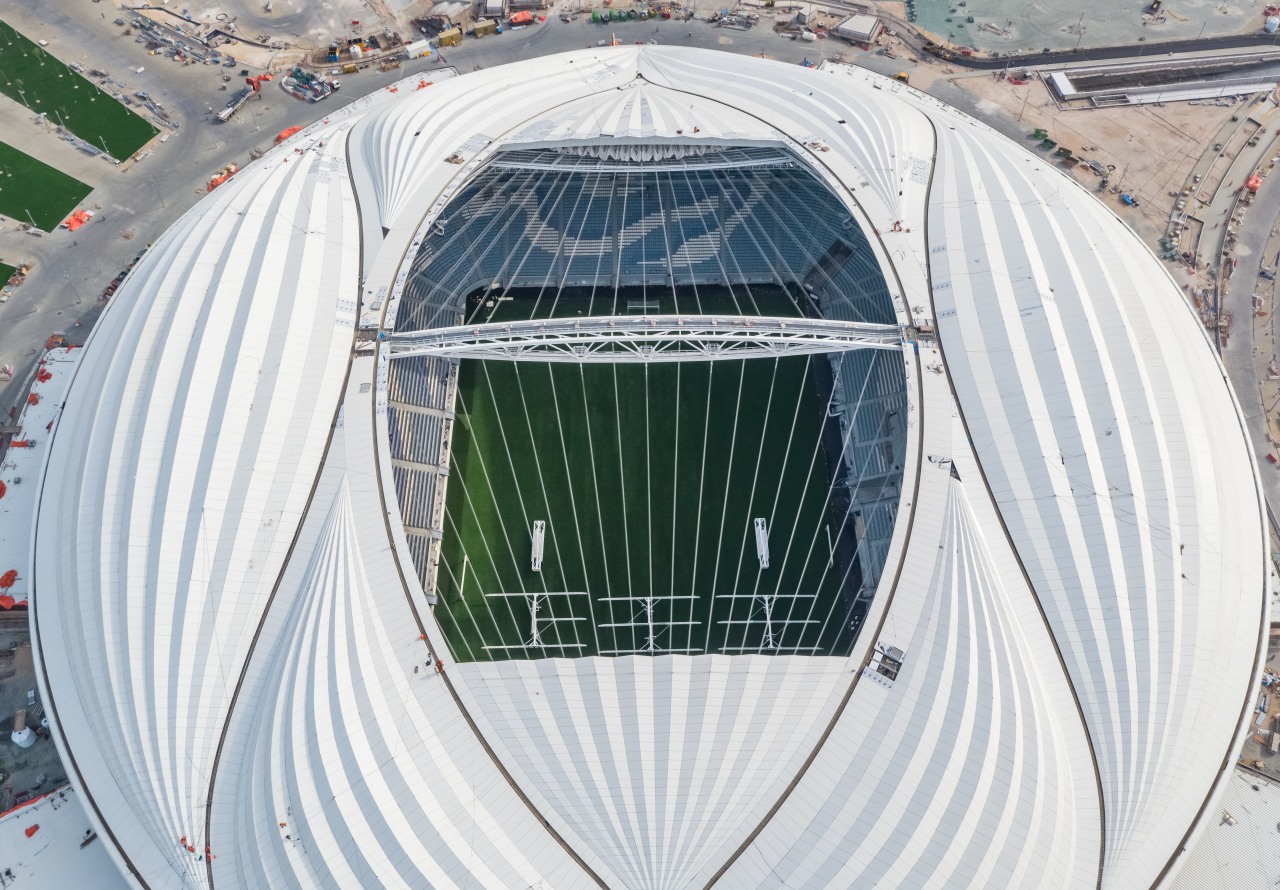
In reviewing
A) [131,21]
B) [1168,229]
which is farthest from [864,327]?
[131,21]

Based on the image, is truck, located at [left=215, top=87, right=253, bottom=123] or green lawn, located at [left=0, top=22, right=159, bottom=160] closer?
green lawn, located at [left=0, top=22, right=159, bottom=160]

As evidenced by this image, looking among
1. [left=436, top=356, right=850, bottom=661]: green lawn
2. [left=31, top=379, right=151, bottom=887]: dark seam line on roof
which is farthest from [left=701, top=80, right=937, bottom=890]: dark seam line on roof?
[left=31, top=379, right=151, bottom=887]: dark seam line on roof

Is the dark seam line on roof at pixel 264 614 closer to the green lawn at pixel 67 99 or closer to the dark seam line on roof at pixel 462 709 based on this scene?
the dark seam line on roof at pixel 462 709

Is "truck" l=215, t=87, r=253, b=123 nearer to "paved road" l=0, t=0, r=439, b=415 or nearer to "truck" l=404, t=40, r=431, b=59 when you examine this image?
"paved road" l=0, t=0, r=439, b=415

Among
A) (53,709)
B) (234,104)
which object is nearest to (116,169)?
(234,104)

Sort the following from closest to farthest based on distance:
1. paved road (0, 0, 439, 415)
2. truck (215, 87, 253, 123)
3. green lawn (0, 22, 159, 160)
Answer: paved road (0, 0, 439, 415) → green lawn (0, 22, 159, 160) → truck (215, 87, 253, 123)

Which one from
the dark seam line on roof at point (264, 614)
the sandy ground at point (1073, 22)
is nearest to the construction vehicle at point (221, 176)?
the dark seam line on roof at point (264, 614)

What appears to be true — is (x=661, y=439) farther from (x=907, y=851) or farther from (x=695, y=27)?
(x=695, y=27)
